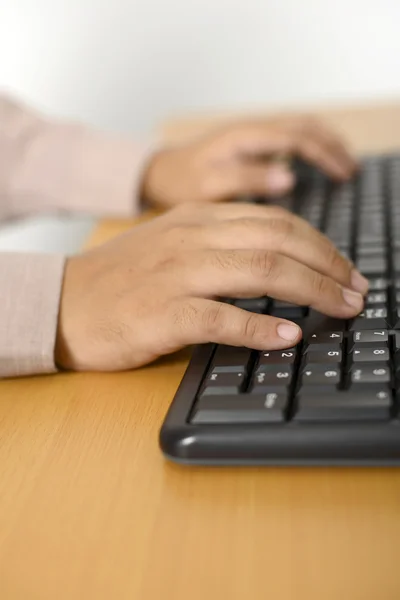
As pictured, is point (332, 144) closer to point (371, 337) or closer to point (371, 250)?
point (371, 250)

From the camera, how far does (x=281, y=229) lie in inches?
18.2

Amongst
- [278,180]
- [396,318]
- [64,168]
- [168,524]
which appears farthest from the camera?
[64,168]

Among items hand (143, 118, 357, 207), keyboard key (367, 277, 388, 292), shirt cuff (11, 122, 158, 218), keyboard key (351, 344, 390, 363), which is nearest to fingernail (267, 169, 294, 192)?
hand (143, 118, 357, 207)

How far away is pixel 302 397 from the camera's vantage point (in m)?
0.36

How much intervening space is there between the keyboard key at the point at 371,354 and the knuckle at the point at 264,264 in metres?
0.07

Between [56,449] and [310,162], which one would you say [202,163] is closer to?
[310,162]

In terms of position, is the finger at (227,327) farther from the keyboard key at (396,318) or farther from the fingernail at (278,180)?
the fingernail at (278,180)

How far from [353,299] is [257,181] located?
30 cm

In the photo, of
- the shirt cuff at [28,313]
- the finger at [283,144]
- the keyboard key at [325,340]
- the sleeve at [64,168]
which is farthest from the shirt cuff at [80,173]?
the keyboard key at [325,340]

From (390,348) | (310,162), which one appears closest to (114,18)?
(310,162)

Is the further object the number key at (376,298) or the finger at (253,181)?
the finger at (253,181)

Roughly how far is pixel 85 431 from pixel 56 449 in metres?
0.02

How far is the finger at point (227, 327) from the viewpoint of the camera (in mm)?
412

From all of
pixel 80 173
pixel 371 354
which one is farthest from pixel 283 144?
pixel 371 354
